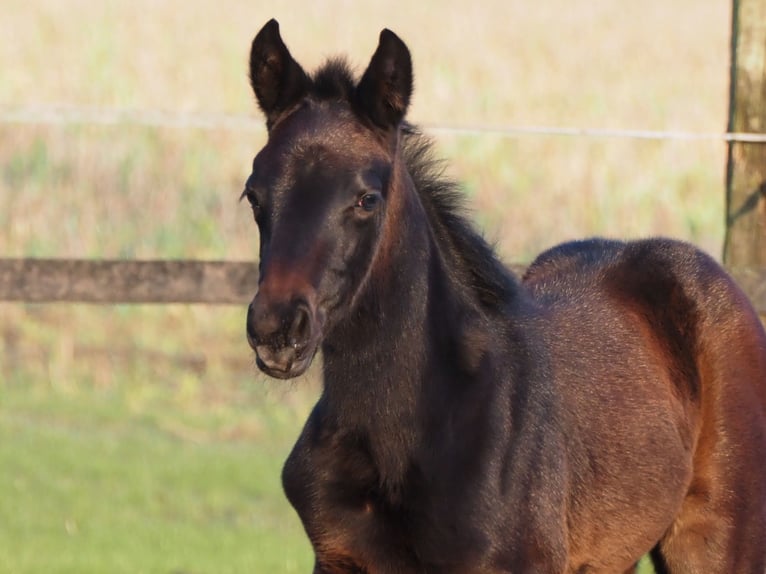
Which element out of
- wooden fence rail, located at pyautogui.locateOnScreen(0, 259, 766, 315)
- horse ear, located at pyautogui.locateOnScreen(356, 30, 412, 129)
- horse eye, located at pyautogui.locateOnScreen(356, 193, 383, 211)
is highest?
horse ear, located at pyautogui.locateOnScreen(356, 30, 412, 129)

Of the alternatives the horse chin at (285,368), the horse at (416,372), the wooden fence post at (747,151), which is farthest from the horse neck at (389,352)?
the wooden fence post at (747,151)

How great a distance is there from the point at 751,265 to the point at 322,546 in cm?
324

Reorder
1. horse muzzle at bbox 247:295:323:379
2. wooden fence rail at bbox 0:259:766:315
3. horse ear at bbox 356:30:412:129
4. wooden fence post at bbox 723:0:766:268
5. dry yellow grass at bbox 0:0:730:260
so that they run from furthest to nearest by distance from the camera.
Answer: dry yellow grass at bbox 0:0:730:260, wooden fence post at bbox 723:0:766:268, wooden fence rail at bbox 0:259:766:315, horse ear at bbox 356:30:412:129, horse muzzle at bbox 247:295:323:379

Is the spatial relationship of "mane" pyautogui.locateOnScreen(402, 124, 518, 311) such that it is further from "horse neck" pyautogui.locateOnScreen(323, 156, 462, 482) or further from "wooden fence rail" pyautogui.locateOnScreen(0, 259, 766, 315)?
"wooden fence rail" pyautogui.locateOnScreen(0, 259, 766, 315)

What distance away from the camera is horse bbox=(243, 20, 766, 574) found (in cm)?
349

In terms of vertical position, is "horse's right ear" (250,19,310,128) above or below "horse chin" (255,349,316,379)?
above

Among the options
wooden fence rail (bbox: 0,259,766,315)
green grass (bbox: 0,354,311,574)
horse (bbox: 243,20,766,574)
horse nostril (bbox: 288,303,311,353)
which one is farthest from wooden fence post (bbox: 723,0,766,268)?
horse nostril (bbox: 288,303,311,353)

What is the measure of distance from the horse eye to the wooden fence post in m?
3.08

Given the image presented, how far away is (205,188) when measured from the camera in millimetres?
12328

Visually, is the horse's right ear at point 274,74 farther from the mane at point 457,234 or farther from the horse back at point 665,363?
the horse back at point 665,363

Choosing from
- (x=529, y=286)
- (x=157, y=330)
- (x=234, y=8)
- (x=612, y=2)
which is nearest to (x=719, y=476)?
(x=529, y=286)

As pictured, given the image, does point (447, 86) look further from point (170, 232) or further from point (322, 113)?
point (322, 113)

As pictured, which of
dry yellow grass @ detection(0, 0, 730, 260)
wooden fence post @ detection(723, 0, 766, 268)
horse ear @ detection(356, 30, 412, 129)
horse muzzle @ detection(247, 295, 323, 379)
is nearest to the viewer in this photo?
horse muzzle @ detection(247, 295, 323, 379)

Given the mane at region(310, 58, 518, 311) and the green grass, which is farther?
the green grass
